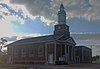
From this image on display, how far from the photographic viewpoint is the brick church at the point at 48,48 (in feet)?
182

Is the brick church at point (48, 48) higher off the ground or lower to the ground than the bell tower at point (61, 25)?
lower

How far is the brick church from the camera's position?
5547 centimetres

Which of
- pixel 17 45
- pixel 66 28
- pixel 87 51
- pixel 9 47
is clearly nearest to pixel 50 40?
pixel 66 28

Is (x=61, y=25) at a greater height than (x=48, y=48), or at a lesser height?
greater

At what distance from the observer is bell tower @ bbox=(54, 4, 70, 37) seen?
61906 mm

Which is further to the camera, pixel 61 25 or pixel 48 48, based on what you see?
pixel 61 25

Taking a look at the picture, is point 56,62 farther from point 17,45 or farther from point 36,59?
point 17,45

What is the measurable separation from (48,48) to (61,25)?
951 centimetres

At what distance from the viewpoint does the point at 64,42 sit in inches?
2317

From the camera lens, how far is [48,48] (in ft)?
182

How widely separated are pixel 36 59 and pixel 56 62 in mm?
6966

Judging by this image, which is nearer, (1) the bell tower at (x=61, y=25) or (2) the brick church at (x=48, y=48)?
(2) the brick church at (x=48, y=48)

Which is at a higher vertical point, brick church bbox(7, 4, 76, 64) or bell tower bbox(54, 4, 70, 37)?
bell tower bbox(54, 4, 70, 37)

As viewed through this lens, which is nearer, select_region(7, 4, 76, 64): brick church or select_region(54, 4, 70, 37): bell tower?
select_region(7, 4, 76, 64): brick church
